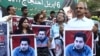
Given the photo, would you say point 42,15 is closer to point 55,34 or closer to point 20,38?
point 55,34

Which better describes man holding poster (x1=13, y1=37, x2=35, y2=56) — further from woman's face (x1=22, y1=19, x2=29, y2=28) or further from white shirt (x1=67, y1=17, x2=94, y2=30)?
white shirt (x1=67, y1=17, x2=94, y2=30)

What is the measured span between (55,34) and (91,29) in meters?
1.04

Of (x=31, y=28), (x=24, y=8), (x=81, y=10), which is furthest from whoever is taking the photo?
(x=24, y=8)

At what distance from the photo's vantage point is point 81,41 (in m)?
6.82

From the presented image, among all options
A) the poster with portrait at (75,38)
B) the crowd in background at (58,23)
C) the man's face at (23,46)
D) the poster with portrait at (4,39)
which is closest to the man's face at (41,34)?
the crowd in background at (58,23)

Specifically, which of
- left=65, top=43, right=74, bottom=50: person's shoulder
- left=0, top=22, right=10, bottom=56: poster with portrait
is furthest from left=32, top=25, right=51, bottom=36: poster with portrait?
left=65, top=43, right=74, bottom=50: person's shoulder

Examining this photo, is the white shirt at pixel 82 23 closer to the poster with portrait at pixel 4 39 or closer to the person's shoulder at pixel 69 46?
the person's shoulder at pixel 69 46

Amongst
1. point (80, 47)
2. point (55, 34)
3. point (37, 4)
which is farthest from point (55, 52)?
point (37, 4)

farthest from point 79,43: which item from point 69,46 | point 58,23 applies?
point 58,23

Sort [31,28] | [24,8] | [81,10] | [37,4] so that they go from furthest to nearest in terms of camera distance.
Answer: [37,4]
[24,8]
[31,28]
[81,10]

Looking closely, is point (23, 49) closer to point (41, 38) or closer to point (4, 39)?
point (4, 39)

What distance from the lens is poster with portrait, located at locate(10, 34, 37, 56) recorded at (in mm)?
6930

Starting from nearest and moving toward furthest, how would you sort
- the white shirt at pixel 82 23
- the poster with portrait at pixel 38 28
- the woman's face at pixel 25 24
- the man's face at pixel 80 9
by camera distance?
the man's face at pixel 80 9
the white shirt at pixel 82 23
the woman's face at pixel 25 24
the poster with portrait at pixel 38 28

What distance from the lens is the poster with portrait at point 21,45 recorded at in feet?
22.7
